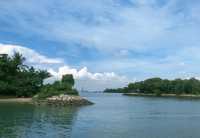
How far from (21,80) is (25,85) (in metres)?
2.05

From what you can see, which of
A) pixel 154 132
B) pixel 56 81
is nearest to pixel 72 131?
pixel 154 132

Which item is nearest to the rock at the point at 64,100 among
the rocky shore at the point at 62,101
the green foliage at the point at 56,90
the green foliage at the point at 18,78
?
the rocky shore at the point at 62,101

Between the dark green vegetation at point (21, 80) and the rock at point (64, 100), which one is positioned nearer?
the rock at point (64, 100)

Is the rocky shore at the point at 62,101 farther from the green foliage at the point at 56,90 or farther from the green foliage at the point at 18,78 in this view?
the green foliage at the point at 18,78

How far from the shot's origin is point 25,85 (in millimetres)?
97125

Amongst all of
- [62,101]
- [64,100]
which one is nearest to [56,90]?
[64,100]

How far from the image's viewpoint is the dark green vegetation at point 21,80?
92.7m

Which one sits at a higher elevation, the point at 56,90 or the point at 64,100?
the point at 56,90

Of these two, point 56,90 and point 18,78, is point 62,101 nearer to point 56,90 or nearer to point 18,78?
point 56,90

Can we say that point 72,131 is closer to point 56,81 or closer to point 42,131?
point 42,131

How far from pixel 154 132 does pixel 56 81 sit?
63.0 meters

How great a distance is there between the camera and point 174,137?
33406 mm

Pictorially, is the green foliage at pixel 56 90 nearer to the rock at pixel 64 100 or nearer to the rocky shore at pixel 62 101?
the rocky shore at pixel 62 101

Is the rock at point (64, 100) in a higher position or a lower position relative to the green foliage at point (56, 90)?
lower
